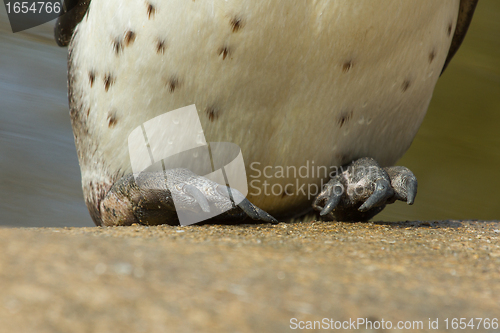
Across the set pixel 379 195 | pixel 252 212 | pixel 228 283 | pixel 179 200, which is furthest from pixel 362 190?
pixel 228 283

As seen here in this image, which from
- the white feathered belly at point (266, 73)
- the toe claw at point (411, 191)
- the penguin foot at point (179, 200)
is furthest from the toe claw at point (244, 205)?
the toe claw at point (411, 191)

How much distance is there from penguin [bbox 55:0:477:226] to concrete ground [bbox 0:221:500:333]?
248 mm

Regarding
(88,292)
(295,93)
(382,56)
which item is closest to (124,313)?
(88,292)

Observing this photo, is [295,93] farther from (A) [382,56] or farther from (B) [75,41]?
(B) [75,41]

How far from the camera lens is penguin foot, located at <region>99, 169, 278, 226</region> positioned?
741 millimetres

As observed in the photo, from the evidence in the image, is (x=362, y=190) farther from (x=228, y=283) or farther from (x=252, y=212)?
(x=228, y=283)

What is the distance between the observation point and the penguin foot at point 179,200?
741 mm

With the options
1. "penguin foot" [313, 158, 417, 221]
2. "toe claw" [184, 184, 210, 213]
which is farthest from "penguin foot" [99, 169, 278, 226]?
"penguin foot" [313, 158, 417, 221]

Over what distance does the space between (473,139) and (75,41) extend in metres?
1.89

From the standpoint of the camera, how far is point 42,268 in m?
0.37

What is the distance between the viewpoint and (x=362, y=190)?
0.83 metres

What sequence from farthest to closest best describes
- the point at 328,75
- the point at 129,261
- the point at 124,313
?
the point at 328,75 → the point at 129,261 → the point at 124,313

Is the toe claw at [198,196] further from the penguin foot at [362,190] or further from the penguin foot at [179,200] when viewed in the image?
the penguin foot at [362,190]

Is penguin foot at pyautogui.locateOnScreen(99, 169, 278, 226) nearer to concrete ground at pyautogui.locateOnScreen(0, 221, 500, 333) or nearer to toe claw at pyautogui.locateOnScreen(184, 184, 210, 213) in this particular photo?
toe claw at pyautogui.locateOnScreen(184, 184, 210, 213)
